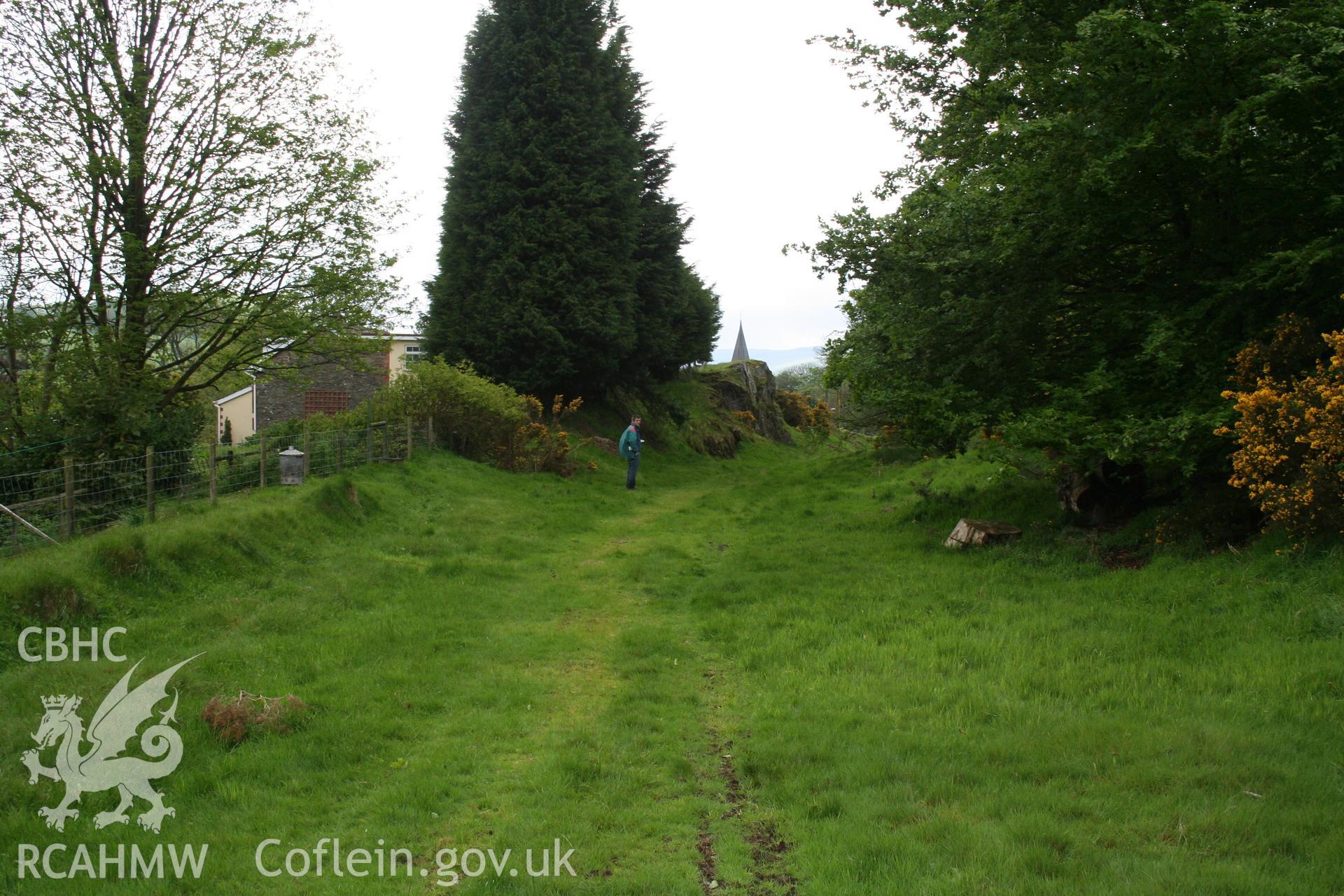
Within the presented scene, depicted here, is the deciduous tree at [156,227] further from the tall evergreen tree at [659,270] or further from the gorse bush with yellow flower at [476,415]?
the tall evergreen tree at [659,270]

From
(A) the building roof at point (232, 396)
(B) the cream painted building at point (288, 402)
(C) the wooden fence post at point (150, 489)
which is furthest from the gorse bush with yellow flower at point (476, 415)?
(A) the building roof at point (232, 396)

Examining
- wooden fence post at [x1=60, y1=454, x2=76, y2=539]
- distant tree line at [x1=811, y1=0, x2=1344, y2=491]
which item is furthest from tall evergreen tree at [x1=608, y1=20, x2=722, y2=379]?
wooden fence post at [x1=60, y1=454, x2=76, y2=539]

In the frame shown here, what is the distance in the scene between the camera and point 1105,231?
34.3ft

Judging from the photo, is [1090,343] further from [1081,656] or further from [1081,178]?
[1081,656]

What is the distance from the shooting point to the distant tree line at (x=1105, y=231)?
346 inches

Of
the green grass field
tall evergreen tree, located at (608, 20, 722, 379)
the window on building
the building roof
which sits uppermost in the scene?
tall evergreen tree, located at (608, 20, 722, 379)

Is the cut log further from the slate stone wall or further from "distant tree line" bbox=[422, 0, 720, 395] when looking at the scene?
the slate stone wall

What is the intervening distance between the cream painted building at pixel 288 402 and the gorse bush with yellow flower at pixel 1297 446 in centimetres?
2763

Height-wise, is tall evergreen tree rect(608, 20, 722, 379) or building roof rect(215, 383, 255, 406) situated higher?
tall evergreen tree rect(608, 20, 722, 379)

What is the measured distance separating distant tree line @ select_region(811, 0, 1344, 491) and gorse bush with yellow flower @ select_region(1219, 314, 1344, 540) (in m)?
A: 0.51

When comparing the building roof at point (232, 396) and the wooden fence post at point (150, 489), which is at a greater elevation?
the building roof at point (232, 396)

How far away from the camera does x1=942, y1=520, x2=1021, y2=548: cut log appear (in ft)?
37.4

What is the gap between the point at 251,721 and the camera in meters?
6.22

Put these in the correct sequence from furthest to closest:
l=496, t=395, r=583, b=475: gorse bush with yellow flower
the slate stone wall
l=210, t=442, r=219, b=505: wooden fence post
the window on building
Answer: the window on building, the slate stone wall, l=496, t=395, r=583, b=475: gorse bush with yellow flower, l=210, t=442, r=219, b=505: wooden fence post
